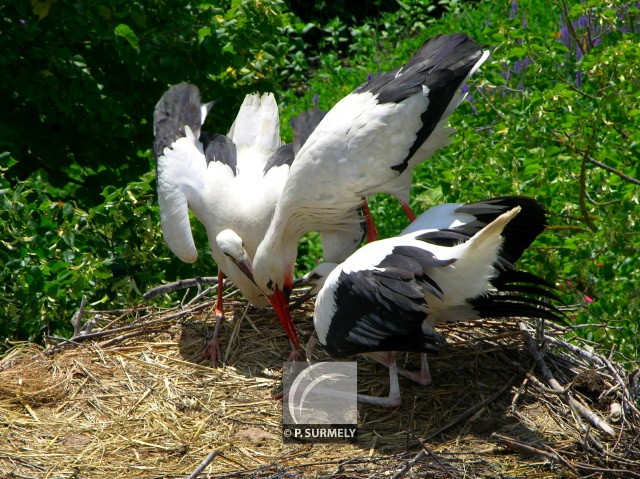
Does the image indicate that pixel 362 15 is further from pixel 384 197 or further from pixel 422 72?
pixel 422 72

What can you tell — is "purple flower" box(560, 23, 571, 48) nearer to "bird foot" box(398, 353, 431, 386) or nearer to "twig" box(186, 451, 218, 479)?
"bird foot" box(398, 353, 431, 386)

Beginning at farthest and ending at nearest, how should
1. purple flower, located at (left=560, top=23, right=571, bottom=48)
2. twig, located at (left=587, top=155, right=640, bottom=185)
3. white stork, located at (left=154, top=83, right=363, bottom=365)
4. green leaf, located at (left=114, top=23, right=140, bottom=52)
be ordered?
purple flower, located at (left=560, top=23, right=571, bottom=48) < green leaf, located at (left=114, top=23, right=140, bottom=52) < white stork, located at (left=154, top=83, right=363, bottom=365) < twig, located at (left=587, top=155, right=640, bottom=185)

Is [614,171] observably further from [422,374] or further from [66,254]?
[66,254]

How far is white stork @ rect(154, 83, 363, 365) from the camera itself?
19.0 feet

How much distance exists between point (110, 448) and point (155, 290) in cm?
150

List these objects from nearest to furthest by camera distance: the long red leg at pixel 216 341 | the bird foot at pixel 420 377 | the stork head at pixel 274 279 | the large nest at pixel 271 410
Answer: the large nest at pixel 271 410
the bird foot at pixel 420 377
the stork head at pixel 274 279
the long red leg at pixel 216 341

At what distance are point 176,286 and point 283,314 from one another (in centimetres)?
93

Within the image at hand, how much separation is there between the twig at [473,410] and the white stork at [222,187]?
1097 millimetres

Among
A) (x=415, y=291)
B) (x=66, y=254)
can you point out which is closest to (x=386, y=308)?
(x=415, y=291)

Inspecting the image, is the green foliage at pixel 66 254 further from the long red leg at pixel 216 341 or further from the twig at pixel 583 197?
the twig at pixel 583 197

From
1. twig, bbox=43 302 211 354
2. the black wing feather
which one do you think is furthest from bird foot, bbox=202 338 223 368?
the black wing feather

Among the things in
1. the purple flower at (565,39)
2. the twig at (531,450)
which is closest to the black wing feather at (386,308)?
the twig at (531,450)

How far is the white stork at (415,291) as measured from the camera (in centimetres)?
462

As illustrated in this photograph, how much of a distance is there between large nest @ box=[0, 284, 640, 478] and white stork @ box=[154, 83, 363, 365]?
1.19ft
